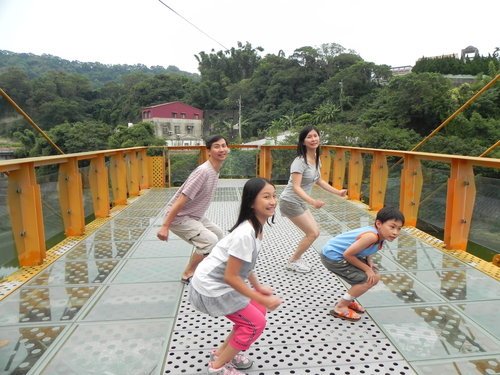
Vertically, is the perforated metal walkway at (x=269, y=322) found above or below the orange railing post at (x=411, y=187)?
below

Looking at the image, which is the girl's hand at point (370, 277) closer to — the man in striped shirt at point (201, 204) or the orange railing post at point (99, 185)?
the man in striped shirt at point (201, 204)

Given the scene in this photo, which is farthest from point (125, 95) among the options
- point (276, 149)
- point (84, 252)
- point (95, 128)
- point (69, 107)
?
point (84, 252)

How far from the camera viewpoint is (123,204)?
6.74 metres

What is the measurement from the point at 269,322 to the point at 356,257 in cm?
73

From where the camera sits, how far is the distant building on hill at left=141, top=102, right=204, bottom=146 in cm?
5362

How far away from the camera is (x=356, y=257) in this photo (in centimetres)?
255

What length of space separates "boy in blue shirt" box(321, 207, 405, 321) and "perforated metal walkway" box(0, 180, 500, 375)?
0.44 ft

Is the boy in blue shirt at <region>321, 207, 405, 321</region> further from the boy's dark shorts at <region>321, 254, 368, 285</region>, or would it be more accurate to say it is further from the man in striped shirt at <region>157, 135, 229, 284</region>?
the man in striped shirt at <region>157, 135, 229, 284</region>

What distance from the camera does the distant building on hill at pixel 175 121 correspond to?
176 feet

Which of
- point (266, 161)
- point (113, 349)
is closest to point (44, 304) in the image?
point (113, 349)

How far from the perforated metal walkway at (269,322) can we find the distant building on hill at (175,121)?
48.9m

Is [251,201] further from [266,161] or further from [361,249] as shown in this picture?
[266,161]

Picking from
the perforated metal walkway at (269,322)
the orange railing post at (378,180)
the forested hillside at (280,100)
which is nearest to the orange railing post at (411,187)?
the orange railing post at (378,180)

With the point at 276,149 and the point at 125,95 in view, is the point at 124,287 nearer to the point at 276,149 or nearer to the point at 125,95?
the point at 276,149
